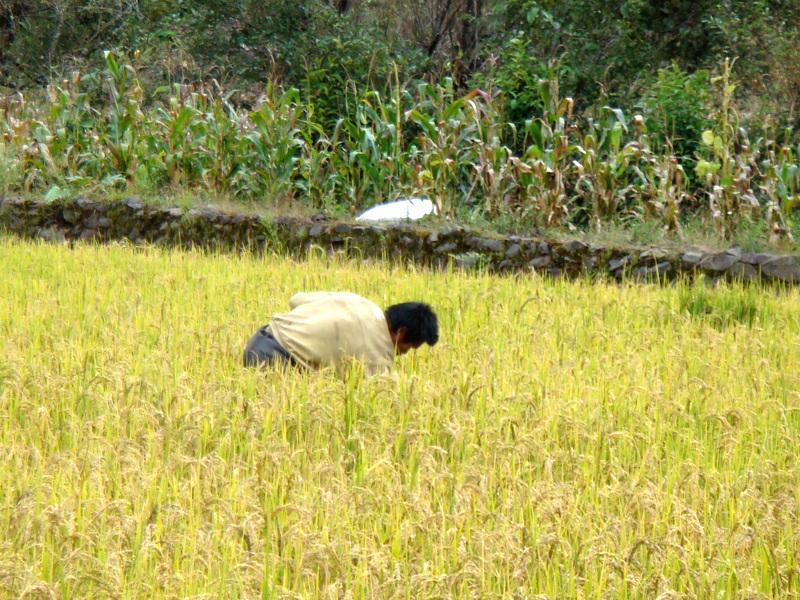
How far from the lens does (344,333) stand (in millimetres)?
4672

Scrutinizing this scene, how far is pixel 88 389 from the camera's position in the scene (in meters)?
4.30

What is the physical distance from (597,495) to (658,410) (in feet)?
2.85

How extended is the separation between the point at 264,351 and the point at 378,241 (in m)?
3.83

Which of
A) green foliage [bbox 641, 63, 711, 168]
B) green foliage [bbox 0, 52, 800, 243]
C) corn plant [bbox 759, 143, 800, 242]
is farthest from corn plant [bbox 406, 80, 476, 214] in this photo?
corn plant [bbox 759, 143, 800, 242]

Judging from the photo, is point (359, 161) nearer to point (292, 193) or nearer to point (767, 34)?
point (292, 193)

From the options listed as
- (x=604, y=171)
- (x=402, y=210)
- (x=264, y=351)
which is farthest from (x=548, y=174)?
(x=264, y=351)

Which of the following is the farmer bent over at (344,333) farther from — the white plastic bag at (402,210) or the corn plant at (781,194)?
→ the white plastic bag at (402,210)

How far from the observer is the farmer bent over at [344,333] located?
4613mm

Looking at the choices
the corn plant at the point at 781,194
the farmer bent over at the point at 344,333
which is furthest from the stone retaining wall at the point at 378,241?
the farmer bent over at the point at 344,333

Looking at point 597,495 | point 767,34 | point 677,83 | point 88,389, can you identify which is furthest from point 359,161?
point 597,495

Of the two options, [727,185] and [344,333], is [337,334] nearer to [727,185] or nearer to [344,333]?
[344,333]

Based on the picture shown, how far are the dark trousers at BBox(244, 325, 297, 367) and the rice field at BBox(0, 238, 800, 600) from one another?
101mm

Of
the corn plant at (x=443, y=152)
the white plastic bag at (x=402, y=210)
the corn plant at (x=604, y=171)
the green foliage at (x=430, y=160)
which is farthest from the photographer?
the corn plant at (x=443, y=152)

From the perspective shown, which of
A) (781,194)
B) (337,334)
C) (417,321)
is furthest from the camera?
(781,194)
